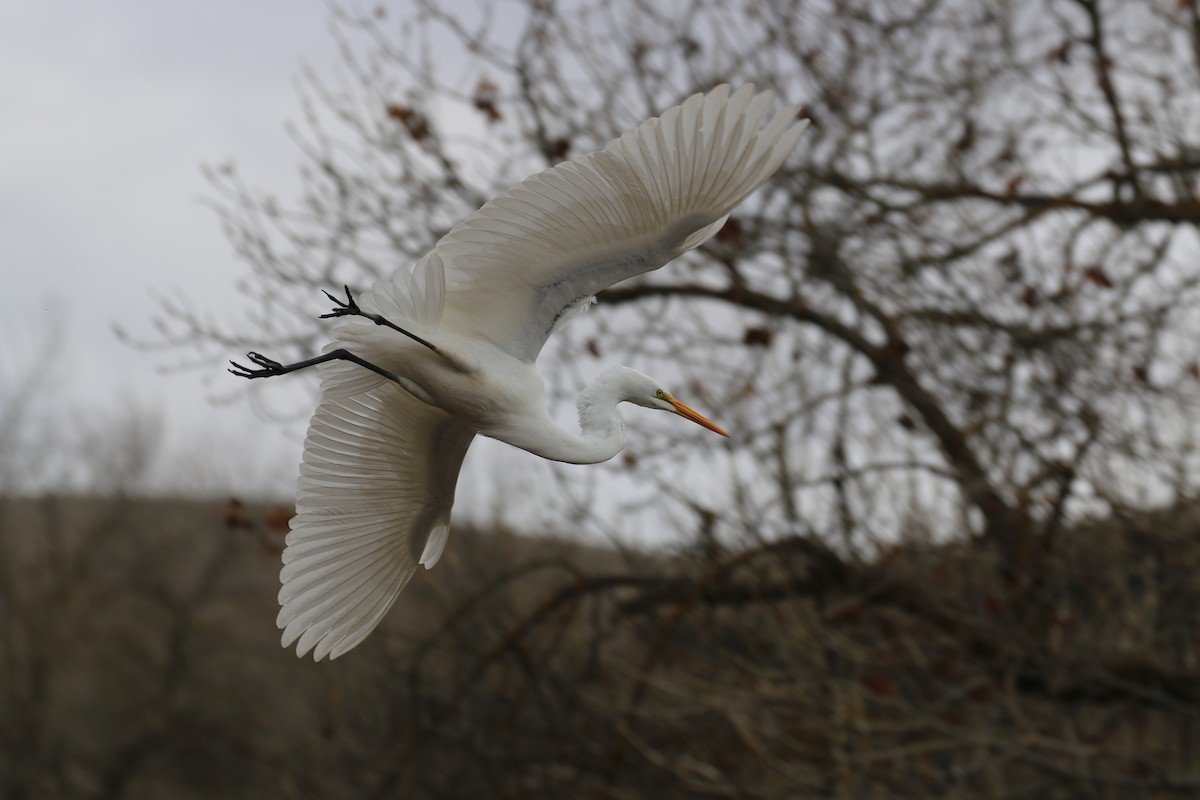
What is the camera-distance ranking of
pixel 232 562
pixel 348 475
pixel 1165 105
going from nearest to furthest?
pixel 348 475, pixel 1165 105, pixel 232 562

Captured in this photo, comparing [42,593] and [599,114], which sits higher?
[599,114]

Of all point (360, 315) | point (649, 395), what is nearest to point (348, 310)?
point (360, 315)

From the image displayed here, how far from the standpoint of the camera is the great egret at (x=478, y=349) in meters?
3.54

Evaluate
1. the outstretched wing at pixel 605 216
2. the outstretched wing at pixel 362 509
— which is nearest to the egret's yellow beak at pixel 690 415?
the outstretched wing at pixel 605 216

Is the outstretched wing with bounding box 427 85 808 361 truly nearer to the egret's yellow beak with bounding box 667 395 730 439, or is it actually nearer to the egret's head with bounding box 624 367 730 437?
the egret's head with bounding box 624 367 730 437

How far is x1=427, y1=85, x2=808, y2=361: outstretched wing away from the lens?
348cm

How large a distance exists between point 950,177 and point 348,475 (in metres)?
4.37

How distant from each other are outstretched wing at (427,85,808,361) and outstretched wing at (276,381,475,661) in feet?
1.42

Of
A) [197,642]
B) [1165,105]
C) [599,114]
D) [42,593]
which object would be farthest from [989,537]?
[42,593]

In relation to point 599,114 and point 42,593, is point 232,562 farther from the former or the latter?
point 599,114

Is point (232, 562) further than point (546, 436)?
Yes

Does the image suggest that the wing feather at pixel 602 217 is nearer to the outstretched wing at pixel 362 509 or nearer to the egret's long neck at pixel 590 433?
the egret's long neck at pixel 590 433

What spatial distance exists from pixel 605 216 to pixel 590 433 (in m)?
0.66

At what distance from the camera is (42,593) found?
2072 cm
